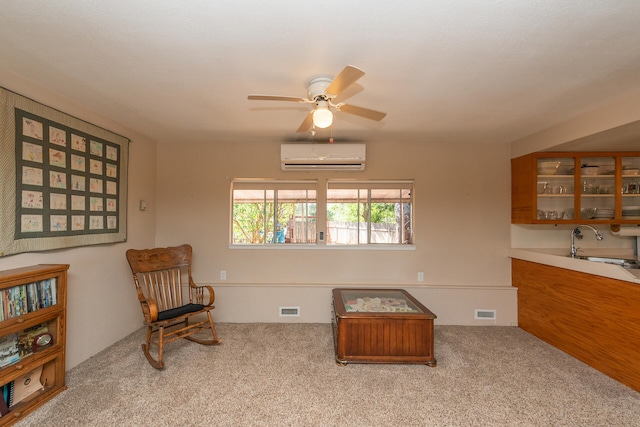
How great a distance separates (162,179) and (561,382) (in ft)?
14.9

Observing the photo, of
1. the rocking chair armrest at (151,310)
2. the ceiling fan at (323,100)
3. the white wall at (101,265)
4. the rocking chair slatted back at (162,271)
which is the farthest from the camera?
the rocking chair slatted back at (162,271)

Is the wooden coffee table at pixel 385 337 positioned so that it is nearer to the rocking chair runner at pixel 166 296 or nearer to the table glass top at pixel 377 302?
the table glass top at pixel 377 302

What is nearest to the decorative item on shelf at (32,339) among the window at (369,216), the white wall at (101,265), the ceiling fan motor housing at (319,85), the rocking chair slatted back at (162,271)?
the white wall at (101,265)

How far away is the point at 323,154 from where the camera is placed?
3.19 metres

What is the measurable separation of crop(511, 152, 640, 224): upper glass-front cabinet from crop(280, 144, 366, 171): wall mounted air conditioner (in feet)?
6.37

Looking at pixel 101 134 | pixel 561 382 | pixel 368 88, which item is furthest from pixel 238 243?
pixel 561 382

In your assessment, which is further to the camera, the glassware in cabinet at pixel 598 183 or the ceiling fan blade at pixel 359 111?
the glassware in cabinet at pixel 598 183

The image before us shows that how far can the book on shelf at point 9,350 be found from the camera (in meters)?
1.68

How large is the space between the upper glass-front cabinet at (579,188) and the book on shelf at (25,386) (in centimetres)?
466

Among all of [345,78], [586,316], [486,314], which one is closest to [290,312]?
[486,314]

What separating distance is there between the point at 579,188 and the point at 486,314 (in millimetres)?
1760

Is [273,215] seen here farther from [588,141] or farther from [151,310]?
[588,141]

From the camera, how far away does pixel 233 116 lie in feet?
8.64

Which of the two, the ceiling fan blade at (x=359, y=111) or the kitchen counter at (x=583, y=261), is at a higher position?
the ceiling fan blade at (x=359, y=111)
